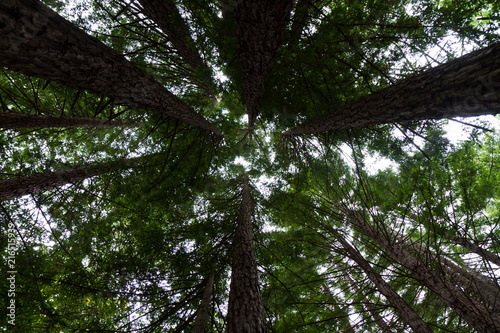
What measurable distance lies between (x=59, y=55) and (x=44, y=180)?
226 inches

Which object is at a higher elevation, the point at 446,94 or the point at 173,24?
the point at 173,24

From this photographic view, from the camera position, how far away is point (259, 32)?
2.72 meters

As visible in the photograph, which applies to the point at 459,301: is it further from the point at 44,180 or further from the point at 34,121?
the point at 34,121

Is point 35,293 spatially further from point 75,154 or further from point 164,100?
point 75,154

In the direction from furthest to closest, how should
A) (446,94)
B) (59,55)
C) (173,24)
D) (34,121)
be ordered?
1. (34,121)
2. (173,24)
3. (446,94)
4. (59,55)

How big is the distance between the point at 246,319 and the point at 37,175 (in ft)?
22.9

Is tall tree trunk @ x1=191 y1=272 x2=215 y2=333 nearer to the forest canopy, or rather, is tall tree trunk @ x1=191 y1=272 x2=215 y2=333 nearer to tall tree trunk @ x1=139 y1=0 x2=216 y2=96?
the forest canopy

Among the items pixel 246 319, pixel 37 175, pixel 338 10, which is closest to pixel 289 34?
pixel 338 10

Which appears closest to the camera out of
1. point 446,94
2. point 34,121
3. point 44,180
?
point 446,94

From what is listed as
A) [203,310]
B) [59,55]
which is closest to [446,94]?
[59,55]

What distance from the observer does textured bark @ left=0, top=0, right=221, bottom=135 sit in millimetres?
1353

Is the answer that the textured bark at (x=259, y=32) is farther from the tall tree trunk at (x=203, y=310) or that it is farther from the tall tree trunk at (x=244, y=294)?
the tall tree trunk at (x=203, y=310)

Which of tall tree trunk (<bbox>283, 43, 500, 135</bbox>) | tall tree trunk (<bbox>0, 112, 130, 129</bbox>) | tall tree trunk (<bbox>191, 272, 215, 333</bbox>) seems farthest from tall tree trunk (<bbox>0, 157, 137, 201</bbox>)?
tall tree trunk (<bbox>283, 43, 500, 135</bbox>)

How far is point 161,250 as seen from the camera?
13.8 feet
